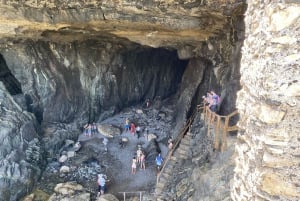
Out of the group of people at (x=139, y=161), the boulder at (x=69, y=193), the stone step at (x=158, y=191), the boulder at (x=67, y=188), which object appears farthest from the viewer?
the group of people at (x=139, y=161)

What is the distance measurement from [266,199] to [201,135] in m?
9.53

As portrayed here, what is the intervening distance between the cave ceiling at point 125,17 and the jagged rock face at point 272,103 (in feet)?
26.9

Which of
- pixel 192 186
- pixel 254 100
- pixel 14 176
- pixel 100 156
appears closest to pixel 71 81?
pixel 100 156

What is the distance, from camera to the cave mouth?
60.9ft

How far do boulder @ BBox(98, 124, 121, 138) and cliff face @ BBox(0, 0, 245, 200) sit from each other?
4.34 ft

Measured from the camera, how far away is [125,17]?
1380 cm

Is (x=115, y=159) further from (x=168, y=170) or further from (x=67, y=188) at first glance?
(x=168, y=170)

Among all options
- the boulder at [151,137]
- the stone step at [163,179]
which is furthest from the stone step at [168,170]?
the boulder at [151,137]

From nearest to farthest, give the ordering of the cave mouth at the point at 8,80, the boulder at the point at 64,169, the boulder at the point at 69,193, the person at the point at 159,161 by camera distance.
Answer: the boulder at the point at 69,193, the person at the point at 159,161, the boulder at the point at 64,169, the cave mouth at the point at 8,80

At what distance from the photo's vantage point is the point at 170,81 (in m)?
25.9

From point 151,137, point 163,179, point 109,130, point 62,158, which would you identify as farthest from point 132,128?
point 163,179

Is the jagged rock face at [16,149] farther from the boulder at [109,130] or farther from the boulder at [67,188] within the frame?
the boulder at [109,130]

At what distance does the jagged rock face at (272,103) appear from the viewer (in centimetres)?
309

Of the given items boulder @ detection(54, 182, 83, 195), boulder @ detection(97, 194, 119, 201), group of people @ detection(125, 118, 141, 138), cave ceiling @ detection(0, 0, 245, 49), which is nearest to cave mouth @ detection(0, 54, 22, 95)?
cave ceiling @ detection(0, 0, 245, 49)
